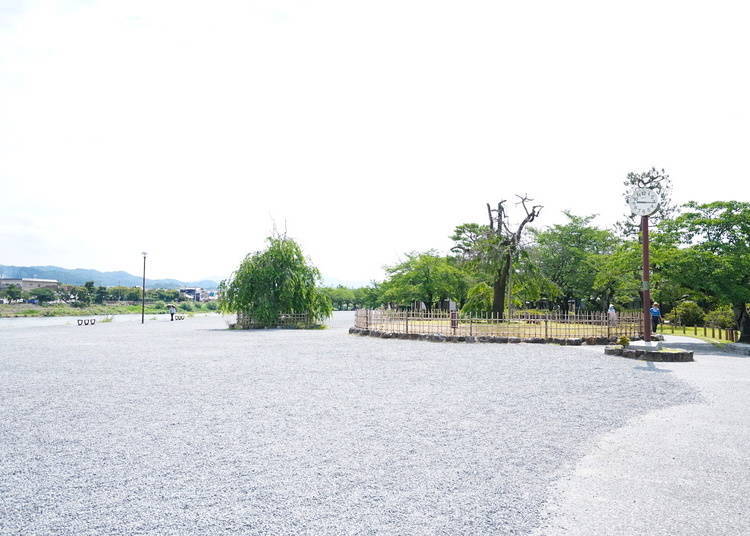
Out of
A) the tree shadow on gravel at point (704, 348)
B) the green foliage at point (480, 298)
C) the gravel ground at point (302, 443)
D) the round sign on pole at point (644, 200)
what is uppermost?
the round sign on pole at point (644, 200)

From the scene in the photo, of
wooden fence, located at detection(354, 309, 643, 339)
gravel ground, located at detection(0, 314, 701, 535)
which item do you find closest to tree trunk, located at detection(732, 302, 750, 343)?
wooden fence, located at detection(354, 309, 643, 339)

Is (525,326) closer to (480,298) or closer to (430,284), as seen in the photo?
(480,298)

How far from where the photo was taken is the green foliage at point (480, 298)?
32.5 metres

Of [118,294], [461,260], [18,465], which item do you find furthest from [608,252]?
[118,294]

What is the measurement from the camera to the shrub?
88.5 feet

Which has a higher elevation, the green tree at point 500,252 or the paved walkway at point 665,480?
the green tree at point 500,252

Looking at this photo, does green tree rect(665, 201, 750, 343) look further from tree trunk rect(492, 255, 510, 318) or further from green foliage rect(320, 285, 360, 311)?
green foliage rect(320, 285, 360, 311)

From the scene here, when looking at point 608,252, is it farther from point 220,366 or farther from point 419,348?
point 220,366

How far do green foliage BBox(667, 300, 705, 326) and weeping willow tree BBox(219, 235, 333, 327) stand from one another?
22.3 metres

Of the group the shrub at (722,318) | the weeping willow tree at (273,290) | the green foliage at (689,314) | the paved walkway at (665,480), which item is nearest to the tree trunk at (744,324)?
the shrub at (722,318)

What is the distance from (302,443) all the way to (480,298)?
28385 millimetres

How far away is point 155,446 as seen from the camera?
20.1ft

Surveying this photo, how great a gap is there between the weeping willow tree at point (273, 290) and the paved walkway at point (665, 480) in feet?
84.0

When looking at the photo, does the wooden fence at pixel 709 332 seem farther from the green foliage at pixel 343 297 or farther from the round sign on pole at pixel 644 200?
the green foliage at pixel 343 297
